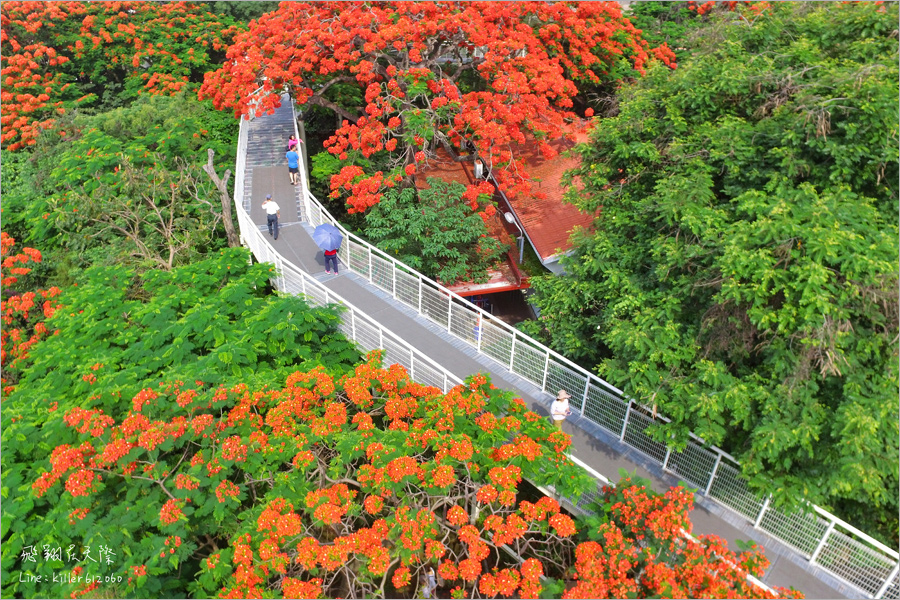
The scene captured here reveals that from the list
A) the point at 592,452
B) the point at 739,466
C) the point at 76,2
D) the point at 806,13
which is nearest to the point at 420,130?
the point at 806,13

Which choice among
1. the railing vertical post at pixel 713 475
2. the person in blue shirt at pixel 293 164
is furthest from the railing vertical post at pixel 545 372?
the person in blue shirt at pixel 293 164

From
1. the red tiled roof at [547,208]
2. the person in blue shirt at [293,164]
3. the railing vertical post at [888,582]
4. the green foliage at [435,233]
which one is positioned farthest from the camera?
the person in blue shirt at [293,164]

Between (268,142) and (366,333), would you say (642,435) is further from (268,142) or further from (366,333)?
(268,142)

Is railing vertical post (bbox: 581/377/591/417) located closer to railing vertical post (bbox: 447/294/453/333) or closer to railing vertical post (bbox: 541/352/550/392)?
railing vertical post (bbox: 541/352/550/392)

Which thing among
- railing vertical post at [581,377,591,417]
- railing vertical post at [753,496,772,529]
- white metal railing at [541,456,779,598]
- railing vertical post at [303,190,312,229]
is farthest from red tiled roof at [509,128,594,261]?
railing vertical post at [753,496,772,529]

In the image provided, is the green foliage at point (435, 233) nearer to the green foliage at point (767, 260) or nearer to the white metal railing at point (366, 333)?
the white metal railing at point (366, 333)
